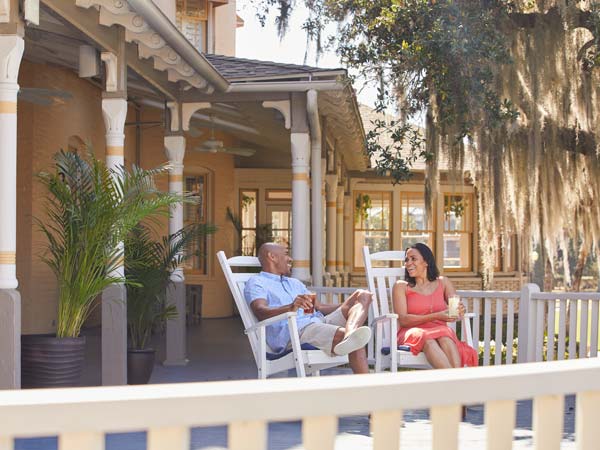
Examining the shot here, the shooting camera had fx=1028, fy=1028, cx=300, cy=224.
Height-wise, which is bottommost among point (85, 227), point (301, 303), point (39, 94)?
point (301, 303)

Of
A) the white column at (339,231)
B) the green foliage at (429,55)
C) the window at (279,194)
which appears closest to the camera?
the green foliage at (429,55)

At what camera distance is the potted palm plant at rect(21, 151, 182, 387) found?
5996 mm

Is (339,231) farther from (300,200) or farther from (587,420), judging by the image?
(587,420)

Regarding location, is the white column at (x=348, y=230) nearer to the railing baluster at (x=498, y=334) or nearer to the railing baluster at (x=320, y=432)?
the railing baluster at (x=498, y=334)

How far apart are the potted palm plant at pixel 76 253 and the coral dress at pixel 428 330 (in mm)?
1736

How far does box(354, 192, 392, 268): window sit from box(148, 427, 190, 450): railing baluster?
17.8 metres

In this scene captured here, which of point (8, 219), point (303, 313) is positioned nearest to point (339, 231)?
point (303, 313)

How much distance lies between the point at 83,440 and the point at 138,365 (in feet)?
21.3

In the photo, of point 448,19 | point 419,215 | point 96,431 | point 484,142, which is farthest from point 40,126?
point 419,215

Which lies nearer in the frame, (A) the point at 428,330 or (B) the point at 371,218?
(A) the point at 428,330

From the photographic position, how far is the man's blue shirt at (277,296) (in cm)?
623

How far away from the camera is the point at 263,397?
1.16m

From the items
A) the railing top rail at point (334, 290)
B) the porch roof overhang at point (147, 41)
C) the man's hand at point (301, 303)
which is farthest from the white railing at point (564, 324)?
the porch roof overhang at point (147, 41)

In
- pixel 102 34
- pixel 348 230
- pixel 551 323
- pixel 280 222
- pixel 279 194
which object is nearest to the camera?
pixel 102 34
